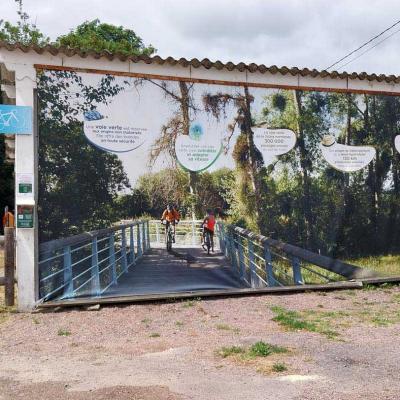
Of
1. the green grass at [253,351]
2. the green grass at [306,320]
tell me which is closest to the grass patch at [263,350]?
the green grass at [253,351]

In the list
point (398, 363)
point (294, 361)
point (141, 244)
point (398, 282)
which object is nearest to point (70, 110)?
point (141, 244)

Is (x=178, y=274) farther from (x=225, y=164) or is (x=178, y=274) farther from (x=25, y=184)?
(x=25, y=184)

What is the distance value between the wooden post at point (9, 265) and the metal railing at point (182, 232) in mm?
2088

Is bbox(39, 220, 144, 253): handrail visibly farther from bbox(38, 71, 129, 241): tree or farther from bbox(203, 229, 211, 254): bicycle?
bbox(203, 229, 211, 254): bicycle

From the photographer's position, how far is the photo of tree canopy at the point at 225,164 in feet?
25.1

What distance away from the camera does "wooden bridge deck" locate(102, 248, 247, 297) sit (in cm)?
807


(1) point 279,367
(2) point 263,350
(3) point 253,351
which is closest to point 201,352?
(3) point 253,351

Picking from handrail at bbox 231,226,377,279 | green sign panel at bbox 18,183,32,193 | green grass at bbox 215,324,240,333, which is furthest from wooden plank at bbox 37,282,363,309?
green sign panel at bbox 18,183,32,193

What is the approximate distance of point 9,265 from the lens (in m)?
7.73

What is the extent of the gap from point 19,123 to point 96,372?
4.02m

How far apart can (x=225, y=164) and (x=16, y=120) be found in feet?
Result: 10.5

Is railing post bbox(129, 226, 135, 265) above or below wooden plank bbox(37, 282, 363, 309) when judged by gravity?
above

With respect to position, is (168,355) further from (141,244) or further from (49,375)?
(141,244)

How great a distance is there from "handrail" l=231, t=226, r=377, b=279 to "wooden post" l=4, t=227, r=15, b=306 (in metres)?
3.44
